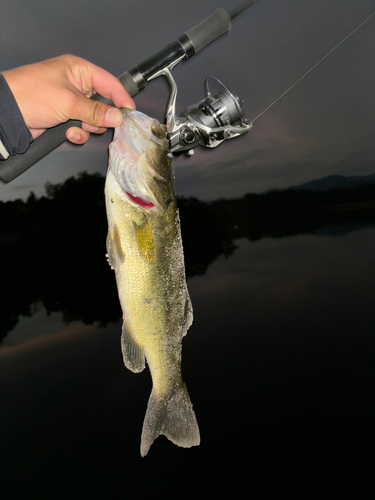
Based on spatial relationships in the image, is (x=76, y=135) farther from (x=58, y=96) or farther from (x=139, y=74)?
(x=139, y=74)

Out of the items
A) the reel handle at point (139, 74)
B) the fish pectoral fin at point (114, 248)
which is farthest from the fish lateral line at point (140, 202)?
the reel handle at point (139, 74)

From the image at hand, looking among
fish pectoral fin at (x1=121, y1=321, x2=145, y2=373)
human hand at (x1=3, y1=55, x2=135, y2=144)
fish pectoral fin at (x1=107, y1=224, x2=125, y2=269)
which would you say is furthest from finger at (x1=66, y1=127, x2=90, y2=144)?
fish pectoral fin at (x1=121, y1=321, x2=145, y2=373)

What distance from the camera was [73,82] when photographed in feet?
3.52

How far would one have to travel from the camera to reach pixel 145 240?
1029 mm

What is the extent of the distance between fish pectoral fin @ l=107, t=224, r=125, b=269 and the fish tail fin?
614 millimetres

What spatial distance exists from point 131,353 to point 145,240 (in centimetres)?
47

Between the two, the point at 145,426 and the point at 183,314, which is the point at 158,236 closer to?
the point at 183,314

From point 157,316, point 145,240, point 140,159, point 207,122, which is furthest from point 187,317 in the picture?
point 207,122

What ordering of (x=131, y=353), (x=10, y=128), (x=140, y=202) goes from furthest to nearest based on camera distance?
(x=131, y=353), (x=140, y=202), (x=10, y=128)

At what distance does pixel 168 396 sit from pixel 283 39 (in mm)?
1875

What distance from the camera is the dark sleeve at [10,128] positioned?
85 centimetres

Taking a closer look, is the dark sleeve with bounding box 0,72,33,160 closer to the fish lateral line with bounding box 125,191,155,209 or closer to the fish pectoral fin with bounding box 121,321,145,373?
the fish lateral line with bounding box 125,191,155,209

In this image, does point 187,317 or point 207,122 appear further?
point 187,317

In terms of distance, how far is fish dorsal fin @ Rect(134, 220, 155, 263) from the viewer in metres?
1.02
